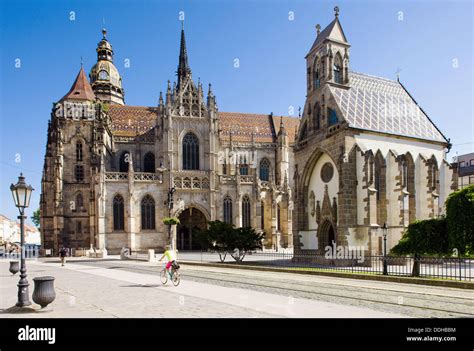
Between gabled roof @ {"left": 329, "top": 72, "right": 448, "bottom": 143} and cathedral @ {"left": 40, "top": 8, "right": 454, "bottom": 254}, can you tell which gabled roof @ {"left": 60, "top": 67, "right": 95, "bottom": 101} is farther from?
gabled roof @ {"left": 329, "top": 72, "right": 448, "bottom": 143}

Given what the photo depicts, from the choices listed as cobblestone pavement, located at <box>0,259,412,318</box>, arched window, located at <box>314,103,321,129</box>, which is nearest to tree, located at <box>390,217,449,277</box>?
cobblestone pavement, located at <box>0,259,412,318</box>

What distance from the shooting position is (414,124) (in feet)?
98.5

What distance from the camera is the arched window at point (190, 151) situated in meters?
49.2

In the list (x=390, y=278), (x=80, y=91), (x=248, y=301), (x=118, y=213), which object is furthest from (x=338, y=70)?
(x=80, y=91)

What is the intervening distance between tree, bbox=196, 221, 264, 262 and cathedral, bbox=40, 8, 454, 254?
3913 millimetres

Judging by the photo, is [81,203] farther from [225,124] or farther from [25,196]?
[25,196]

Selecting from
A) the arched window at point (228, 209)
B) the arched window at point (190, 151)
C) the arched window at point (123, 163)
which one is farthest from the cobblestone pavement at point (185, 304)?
the arched window at point (123, 163)

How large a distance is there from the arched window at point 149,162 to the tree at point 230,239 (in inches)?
1013

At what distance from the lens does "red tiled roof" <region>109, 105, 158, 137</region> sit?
179ft

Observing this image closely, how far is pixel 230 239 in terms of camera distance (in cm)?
2792

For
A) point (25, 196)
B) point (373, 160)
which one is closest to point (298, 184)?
point (373, 160)

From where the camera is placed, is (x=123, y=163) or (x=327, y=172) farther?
(x=123, y=163)

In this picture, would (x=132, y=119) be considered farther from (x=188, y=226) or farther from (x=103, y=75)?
(x=188, y=226)

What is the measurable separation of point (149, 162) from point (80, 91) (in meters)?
13.1
